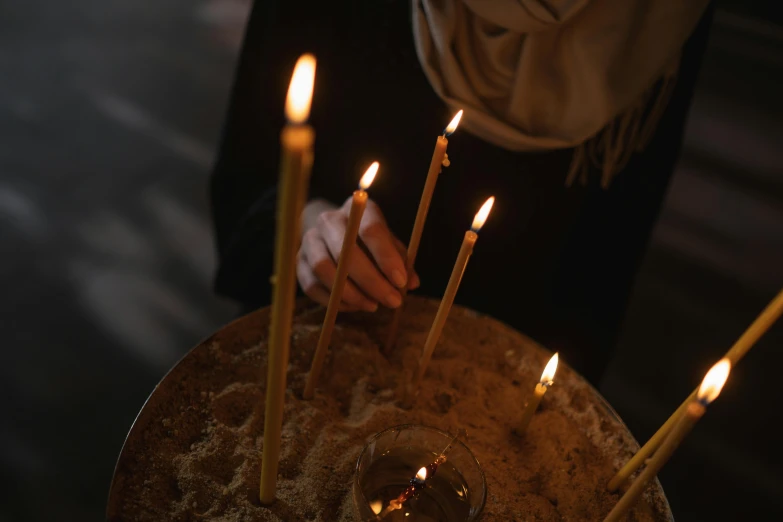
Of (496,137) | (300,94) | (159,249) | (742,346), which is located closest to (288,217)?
(300,94)

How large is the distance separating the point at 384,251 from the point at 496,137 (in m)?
0.28

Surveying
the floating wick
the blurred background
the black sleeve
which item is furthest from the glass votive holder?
the blurred background

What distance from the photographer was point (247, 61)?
765 millimetres

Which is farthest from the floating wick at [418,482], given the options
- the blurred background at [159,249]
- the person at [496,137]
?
the blurred background at [159,249]

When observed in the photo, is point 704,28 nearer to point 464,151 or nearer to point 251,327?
point 464,151

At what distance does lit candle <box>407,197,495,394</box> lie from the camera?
405mm

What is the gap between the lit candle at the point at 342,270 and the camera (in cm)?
40

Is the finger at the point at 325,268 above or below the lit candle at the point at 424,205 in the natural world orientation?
below

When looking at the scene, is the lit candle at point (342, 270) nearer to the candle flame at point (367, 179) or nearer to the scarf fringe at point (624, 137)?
the candle flame at point (367, 179)

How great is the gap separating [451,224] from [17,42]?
1.92m

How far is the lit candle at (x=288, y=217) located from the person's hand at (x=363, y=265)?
7.5 inches

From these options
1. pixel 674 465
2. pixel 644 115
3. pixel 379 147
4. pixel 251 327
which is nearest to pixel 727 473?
pixel 674 465

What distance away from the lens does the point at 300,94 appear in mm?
241

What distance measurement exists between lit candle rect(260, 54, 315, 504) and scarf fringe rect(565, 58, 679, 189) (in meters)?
0.55
